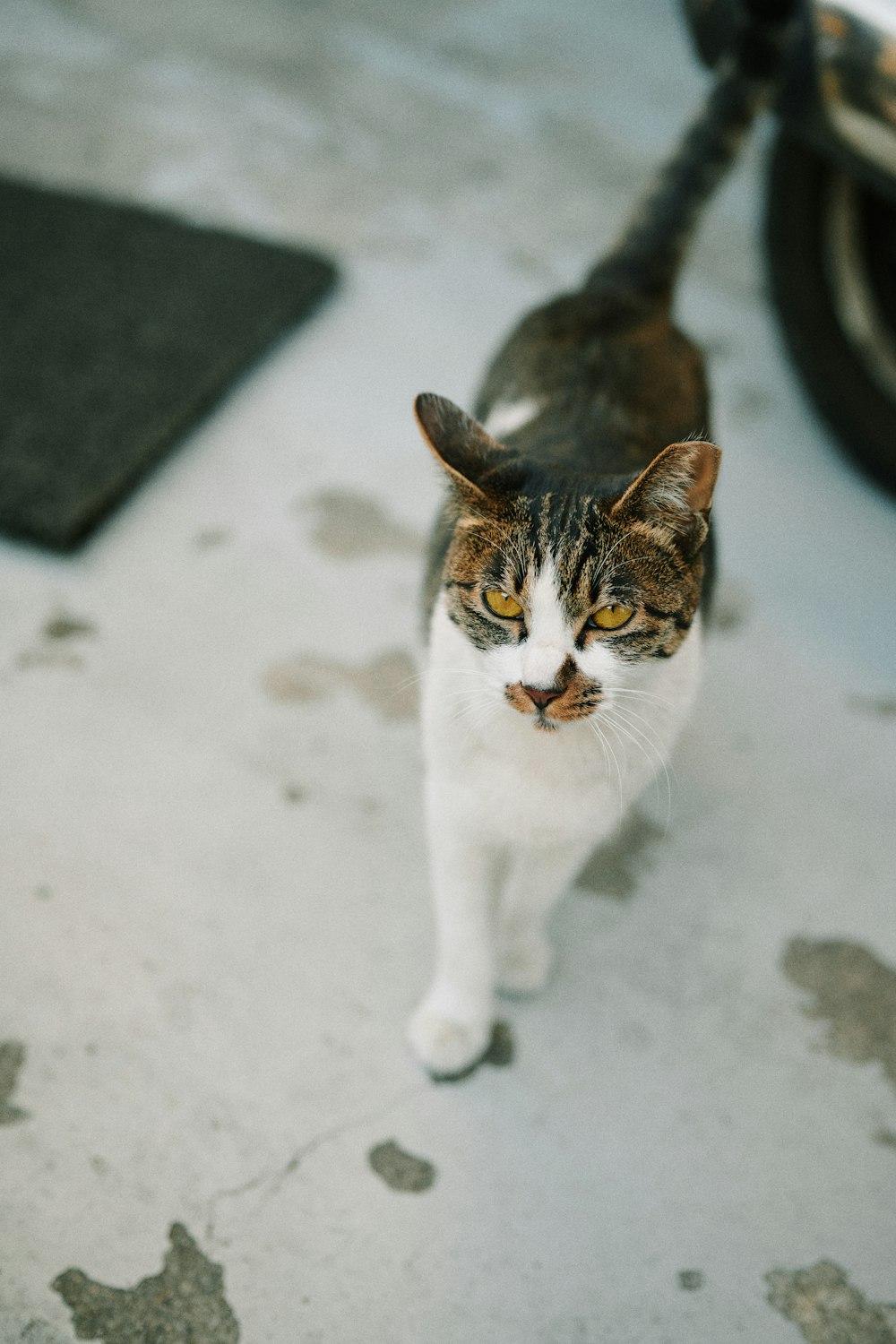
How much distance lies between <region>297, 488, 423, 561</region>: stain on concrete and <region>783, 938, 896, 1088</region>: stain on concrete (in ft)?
3.25

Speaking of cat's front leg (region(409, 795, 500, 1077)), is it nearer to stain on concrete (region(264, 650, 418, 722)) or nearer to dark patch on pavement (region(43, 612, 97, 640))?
stain on concrete (region(264, 650, 418, 722))

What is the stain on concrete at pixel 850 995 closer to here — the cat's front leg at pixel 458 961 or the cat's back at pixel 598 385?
the cat's front leg at pixel 458 961

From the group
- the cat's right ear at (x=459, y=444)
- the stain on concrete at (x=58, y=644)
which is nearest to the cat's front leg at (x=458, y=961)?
the cat's right ear at (x=459, y=444)

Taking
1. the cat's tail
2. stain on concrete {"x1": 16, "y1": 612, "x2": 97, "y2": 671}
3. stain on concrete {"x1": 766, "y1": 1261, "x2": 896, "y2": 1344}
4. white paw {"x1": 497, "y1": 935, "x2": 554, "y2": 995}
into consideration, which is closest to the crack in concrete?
white paw {"x1": 497, "y1": 935, "x2": 554, "y2": 995}

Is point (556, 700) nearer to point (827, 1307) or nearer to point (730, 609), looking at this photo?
point (827, 1307)

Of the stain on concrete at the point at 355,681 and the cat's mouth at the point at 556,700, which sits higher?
the cat's mouth at the point at 556,700

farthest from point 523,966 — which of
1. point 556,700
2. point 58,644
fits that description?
point 58,644

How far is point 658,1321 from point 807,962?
1.67ft

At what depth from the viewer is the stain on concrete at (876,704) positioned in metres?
1.69

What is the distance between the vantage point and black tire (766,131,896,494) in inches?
78.4

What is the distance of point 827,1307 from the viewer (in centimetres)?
107

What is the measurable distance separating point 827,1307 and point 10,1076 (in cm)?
95

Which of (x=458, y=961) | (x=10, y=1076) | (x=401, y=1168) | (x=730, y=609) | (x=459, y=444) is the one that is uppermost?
(x=459, y=444)

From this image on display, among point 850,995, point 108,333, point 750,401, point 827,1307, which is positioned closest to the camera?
point 827,1307
